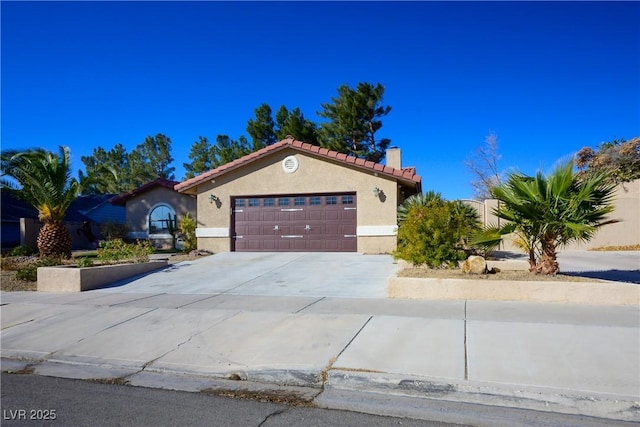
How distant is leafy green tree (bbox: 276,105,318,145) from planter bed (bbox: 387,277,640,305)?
80.7ft

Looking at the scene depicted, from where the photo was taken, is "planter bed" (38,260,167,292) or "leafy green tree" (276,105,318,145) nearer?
"planter bed" (38,260,167,292)

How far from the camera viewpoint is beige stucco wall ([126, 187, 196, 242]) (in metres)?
24.3

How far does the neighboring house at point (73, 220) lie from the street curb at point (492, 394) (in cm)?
2295

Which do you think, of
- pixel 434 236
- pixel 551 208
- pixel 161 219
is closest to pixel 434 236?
pixel 434 236

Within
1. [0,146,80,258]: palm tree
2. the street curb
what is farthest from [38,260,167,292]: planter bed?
the street curb

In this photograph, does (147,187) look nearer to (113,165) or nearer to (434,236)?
(434,236)

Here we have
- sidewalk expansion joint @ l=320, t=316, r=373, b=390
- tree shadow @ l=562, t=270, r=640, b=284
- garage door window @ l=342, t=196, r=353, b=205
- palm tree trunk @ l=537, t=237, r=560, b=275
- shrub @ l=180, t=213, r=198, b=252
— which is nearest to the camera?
sidewalk expansion joint @ l=320, t=316, r=373, b=390

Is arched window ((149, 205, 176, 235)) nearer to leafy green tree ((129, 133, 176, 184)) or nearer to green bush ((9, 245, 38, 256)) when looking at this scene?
green bush ((9, 245, 38, 256))

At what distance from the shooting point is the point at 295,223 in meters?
17.8

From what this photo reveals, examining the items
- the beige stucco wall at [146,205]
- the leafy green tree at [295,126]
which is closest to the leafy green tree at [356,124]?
the leafy green tree at [295,126]

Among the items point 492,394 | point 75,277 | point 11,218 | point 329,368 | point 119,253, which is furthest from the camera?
point 11,218

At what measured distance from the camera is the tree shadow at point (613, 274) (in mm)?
10492

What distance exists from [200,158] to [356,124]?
61.5ft

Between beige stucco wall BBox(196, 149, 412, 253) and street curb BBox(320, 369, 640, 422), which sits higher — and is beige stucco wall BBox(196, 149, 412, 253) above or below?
above
